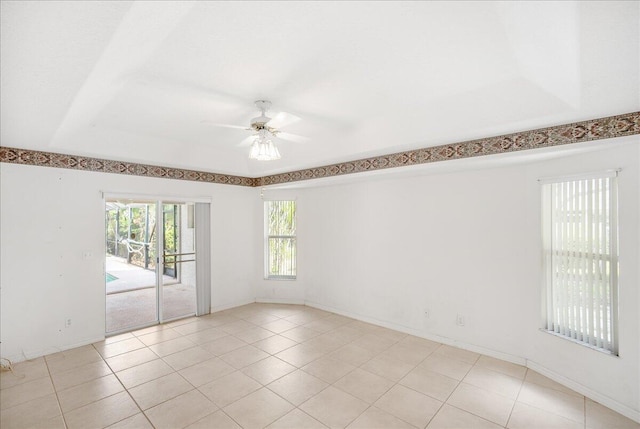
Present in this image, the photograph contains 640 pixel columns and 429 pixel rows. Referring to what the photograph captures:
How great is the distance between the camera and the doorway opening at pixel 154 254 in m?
4.83

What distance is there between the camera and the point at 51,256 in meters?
3.83

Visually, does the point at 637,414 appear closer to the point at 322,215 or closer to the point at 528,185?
the point at 528,185

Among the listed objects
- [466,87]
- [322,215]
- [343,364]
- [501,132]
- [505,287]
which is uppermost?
[466,87]

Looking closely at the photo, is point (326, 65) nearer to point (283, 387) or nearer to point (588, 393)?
point (283, 387)

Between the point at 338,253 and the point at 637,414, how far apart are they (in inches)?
149

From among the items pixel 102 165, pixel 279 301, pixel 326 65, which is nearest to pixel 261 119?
pixel 326 65

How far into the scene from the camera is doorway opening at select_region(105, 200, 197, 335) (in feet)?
15.9

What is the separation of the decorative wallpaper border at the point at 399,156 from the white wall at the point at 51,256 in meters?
0.13

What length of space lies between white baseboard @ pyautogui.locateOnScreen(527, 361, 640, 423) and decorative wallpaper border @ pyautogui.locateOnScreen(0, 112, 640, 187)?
2.29m

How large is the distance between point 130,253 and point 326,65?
5.35 m

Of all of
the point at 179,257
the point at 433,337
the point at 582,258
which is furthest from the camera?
the point at 179,257

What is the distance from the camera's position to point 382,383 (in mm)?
3092

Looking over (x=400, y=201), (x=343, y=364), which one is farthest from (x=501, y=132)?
(x=343, y=364)

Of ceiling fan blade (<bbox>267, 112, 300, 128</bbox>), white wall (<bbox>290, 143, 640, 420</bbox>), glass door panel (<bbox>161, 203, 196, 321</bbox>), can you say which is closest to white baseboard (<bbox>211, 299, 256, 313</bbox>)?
glass door panel (<bbox>161, 203, 196, 321</bbox>)
